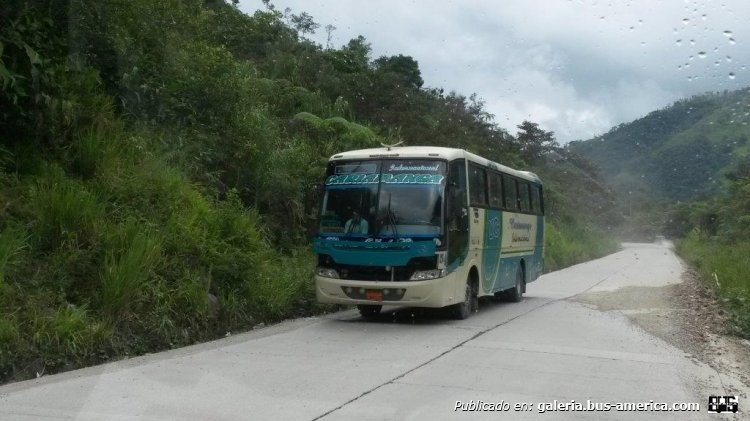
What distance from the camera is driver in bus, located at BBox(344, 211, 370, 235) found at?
12.9m

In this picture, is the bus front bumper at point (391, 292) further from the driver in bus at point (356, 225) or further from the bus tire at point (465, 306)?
Answer: the bus tire at point (465, 306)

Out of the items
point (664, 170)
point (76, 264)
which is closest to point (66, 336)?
point (76, 264)

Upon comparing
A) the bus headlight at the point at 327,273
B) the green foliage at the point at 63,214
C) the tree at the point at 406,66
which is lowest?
the bus headlight at the point at 327,273

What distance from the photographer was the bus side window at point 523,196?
18.6 m

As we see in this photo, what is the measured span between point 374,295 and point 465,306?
2245mm

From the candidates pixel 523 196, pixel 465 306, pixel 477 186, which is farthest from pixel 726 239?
pixel 465 306

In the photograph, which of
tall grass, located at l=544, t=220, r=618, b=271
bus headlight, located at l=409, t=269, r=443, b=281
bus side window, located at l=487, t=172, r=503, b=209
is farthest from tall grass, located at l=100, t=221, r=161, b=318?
tall grass, located at l=544, t=220, r=618, b=271

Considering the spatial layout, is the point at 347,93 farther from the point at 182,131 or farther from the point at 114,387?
the point at 114,387

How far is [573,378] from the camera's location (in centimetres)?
868

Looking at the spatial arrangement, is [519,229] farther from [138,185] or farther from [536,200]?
[138,185]

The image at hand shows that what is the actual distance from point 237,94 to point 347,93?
1158 centimetres

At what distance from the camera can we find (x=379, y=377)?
8.45 metres

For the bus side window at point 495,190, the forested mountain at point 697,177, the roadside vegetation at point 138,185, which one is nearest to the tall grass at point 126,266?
the roadside vegetation at point 138,185

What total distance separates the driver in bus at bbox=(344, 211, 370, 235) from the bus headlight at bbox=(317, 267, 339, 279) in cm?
69
